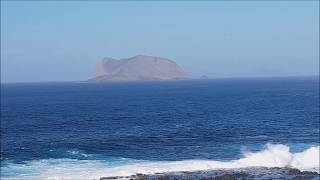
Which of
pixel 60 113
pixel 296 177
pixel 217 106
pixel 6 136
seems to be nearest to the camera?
pixel 296 177

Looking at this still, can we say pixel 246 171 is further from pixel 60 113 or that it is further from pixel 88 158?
pixel 60 113

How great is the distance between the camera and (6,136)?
8825cm

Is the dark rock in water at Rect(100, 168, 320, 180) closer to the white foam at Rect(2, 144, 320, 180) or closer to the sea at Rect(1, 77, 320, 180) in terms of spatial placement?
the sea at Rect(1, 77, 320, 180)

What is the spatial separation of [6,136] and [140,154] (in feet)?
95.6

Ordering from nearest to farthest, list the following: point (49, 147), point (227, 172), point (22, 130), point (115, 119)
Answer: point (227, 172)
point (49, 147)
point (22, 130)
point (115, 119)

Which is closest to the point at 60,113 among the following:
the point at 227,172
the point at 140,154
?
the point at 140,154

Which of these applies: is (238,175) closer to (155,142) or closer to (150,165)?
(150,165)

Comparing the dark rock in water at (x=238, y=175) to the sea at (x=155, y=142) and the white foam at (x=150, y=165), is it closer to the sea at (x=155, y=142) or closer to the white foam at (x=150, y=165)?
the sea at (x=155, y=142)

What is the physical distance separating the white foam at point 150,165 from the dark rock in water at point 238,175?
4.13 meters

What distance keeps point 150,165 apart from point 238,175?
1361 cm


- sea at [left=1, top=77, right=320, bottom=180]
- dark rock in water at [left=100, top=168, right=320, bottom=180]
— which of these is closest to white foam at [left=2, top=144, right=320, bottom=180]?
sea at [left=1, top=77, right=320, bottom=180]

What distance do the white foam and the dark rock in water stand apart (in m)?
4.13

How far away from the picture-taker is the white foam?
5872 centimetres

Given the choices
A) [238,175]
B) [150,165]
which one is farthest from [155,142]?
[238,175]
